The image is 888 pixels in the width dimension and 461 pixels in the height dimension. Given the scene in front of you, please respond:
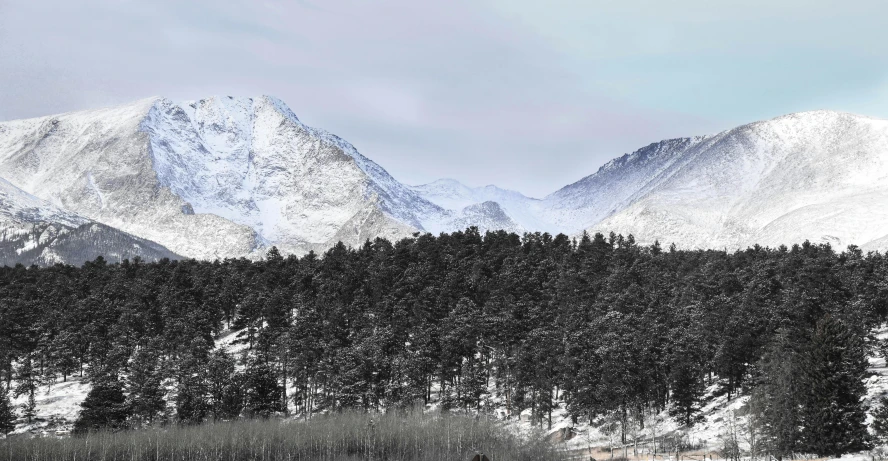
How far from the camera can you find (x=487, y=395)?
111 m

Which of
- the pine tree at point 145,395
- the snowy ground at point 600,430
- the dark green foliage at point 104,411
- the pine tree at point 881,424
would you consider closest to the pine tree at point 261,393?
the pine tree at point 145,395

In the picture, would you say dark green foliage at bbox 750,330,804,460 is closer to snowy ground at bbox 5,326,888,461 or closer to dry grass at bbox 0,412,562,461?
snowy ground at bbox 5,326,888,461

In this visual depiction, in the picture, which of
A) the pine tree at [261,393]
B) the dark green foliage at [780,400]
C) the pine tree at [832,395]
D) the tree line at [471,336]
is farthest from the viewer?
the pine tree at [261,393]

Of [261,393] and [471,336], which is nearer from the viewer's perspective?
[261,393]

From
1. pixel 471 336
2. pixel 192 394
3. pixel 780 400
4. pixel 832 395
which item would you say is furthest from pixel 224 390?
pixel 832 395

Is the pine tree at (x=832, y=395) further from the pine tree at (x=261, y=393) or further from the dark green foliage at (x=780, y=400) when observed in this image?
the pine tree at (x=261, y=393)

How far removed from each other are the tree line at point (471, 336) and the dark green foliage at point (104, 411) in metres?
0.30

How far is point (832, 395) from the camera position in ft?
237

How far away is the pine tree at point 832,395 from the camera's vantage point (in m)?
71.2

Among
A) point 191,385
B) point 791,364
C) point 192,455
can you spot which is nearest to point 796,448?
point 791,364

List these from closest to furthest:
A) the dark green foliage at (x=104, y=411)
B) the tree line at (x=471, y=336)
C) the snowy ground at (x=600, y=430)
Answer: the snowy ground at (x=600, y=430)
the dark green foliage at (x=104, y=411)
the tree line at (x=471, y=336)

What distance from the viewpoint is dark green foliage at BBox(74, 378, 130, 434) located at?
9219 centimetres

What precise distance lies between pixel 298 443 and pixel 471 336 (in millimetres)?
49496

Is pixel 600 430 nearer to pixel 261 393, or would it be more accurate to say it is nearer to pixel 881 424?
pixel 881 424
